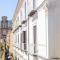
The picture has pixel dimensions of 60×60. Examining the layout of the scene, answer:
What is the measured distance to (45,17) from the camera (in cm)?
527

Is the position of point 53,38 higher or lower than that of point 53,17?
lower

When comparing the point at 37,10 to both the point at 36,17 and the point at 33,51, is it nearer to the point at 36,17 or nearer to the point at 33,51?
the point at 36,17

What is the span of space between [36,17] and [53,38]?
1200 mm

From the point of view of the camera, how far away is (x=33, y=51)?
6.30m

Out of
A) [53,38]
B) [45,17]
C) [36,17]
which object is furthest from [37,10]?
[53,38]

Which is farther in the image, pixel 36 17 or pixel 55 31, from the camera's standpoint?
pixel 36 17

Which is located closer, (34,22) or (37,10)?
(37,10)

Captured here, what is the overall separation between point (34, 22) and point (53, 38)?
1474 millimetres

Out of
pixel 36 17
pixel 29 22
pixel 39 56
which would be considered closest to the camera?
pixel 39 56

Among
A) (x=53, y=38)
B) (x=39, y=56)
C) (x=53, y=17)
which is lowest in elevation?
(x=39, y=56)

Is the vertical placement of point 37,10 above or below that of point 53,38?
above

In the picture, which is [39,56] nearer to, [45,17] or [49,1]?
[45,17]

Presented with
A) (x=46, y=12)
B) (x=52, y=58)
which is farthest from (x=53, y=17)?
(x=52, y=58)

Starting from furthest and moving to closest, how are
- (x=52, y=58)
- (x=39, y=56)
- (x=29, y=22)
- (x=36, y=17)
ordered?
(x=29, y=22) → (x=36, y=17) → (x=39, y=56) → (x=52, y=58)
